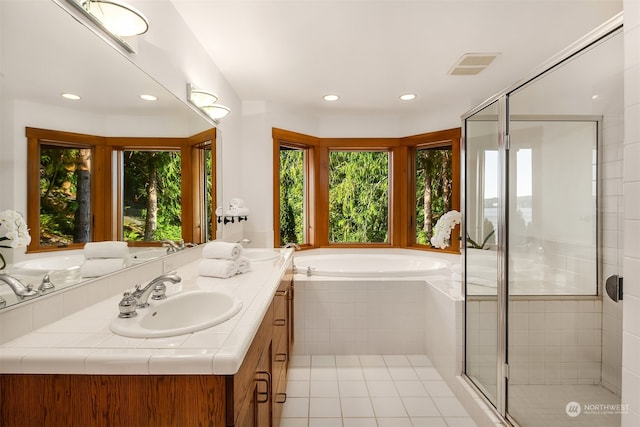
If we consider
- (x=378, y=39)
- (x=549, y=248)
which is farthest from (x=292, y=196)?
(x=549, y=248)

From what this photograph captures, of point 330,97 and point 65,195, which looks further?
point 330,97

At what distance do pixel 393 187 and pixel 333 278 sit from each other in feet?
5.44

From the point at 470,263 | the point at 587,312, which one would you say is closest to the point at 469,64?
the point at 470,263

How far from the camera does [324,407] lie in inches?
79.1

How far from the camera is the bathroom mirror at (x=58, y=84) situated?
85 cm

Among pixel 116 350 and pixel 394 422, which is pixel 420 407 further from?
pixel 116 350

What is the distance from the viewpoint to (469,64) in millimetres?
2471

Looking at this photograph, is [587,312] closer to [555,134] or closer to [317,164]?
[555,134]

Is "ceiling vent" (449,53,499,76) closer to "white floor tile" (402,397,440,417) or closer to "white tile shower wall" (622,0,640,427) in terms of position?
"white tile shower wall" (622,0,640,427)

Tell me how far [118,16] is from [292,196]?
2699mm

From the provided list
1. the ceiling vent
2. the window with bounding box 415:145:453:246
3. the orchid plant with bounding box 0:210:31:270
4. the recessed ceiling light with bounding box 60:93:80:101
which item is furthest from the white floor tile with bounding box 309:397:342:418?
the ceiling vent

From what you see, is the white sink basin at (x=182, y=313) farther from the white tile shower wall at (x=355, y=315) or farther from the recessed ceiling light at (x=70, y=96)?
the white tile shower wall at (x=355, y=315)

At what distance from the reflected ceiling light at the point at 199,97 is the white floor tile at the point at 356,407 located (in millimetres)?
2128

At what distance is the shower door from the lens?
1.85 metres
